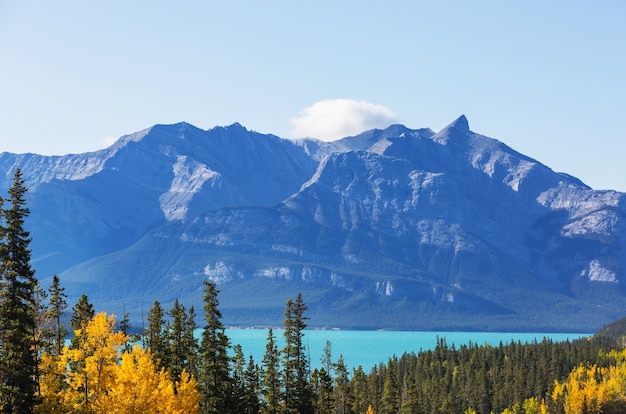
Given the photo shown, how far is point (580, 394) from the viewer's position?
18688 cm

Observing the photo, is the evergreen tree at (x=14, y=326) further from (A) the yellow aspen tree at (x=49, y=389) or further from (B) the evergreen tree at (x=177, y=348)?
(B) the evergreen tree at (x=177, y=348)

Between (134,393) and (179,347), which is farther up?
(179,347)

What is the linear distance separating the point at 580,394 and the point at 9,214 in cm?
16290

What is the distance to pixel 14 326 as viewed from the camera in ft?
164

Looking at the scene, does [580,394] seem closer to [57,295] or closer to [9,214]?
[57,295]

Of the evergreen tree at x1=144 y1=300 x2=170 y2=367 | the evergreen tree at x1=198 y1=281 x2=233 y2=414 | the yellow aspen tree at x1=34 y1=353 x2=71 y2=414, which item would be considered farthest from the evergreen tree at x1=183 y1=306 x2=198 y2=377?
the yellow aspen tree at x1=34 y1=353 x2=71 y2=414

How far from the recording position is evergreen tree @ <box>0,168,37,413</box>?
49875mm

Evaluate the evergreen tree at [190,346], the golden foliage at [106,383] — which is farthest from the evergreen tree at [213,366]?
the golden foliage at [106,383]

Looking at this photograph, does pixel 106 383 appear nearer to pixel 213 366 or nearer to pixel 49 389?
pixel 49 389

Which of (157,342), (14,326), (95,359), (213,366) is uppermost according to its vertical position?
(14,326)

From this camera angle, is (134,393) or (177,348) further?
(177,348)

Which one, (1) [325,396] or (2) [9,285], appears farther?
(1) [325,396]

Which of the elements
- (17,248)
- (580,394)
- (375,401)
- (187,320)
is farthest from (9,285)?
(580,394)

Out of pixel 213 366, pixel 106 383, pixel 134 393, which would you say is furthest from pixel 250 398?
pixel 134 393
